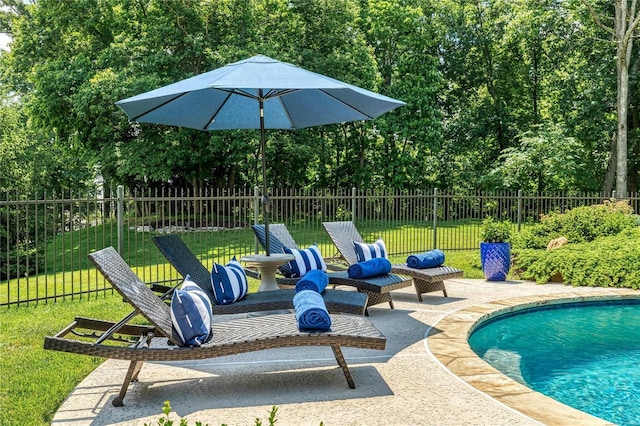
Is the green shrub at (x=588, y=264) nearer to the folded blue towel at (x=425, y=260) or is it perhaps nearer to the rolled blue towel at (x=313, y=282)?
the folded blue towel at (x=425, y=260)

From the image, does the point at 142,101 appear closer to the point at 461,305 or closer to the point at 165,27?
the point at 461,305

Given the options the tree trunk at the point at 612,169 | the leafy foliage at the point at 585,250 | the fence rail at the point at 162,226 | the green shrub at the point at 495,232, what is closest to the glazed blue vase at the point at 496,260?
the green shrub at the point at 495,232

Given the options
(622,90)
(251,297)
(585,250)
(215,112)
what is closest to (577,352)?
(251,297)

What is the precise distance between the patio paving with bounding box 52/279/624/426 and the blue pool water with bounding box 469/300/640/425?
0.76 m

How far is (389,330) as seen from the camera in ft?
19.6

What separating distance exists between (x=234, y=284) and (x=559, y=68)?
23.8 m

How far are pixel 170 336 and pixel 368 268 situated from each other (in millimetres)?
3378

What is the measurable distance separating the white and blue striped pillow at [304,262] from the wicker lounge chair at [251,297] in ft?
4.01

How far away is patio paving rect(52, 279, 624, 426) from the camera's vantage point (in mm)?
3588

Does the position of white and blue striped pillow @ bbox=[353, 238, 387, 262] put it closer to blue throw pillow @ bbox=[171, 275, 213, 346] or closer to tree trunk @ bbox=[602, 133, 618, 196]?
blue throw pillow @ bbox=[171, 275, 213, 346]

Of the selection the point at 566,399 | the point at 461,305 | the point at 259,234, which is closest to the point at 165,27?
the point at 259,234

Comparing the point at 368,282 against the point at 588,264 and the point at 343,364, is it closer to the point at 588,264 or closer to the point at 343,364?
the point at 343,364

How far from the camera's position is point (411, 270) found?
7.51 m

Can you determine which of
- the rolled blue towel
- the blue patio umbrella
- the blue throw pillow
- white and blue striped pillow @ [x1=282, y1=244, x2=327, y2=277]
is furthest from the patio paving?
the blue patio umbrella
